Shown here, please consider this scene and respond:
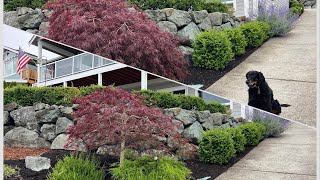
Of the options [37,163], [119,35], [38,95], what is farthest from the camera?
[37,163]

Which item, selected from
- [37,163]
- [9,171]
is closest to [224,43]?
[37,163]

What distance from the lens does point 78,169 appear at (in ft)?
8.64

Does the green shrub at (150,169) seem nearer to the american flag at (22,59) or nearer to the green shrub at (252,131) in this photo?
the green shrub at (252,131)

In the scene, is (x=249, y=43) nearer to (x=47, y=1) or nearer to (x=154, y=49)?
(x=154, y=49)

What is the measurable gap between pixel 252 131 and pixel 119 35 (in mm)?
948

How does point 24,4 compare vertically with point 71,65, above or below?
above

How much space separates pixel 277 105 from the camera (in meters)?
2.01

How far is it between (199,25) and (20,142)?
0.95 meters

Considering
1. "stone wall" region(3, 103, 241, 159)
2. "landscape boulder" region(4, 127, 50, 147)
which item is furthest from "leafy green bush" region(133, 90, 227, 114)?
"landscape boulder" region(4, 127, 50, 147)

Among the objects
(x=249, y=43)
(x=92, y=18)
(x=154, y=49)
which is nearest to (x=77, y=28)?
(x=92, y=18)

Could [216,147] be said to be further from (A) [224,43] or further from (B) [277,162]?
(A) [224,43]

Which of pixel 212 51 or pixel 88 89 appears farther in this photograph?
pixel 88 89

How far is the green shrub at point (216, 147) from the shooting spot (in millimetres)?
2650

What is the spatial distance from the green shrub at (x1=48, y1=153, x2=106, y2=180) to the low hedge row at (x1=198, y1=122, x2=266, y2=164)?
1.62 feet
